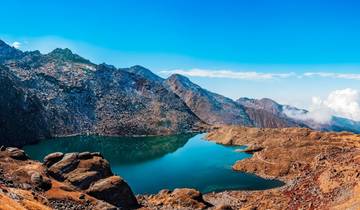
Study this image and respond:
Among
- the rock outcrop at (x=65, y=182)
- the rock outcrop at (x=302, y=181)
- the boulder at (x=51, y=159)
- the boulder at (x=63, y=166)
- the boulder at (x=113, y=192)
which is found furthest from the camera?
the boulder at (x=51, y=159)

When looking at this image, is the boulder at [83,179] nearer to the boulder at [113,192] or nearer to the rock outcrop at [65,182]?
the rock outcrop at [65,182]

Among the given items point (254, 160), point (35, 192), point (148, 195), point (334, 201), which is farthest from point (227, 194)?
point (35, 192)

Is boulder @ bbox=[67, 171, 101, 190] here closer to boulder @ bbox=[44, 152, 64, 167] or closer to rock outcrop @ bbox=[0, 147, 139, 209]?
rock outcrop @ bbox=[0, 147, 139, 209]

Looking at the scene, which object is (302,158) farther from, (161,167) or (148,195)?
(148,195)

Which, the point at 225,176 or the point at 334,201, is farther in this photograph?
the point at 225,176

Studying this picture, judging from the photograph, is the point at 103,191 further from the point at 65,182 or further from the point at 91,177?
the point at 65,182

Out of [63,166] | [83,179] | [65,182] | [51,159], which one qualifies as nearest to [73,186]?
[65,182]

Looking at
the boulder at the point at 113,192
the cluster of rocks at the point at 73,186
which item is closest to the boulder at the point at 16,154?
the cluster of rocks at the point at 73,186

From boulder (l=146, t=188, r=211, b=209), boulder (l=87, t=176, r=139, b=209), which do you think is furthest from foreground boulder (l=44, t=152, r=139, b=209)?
boulder (l=146, t=188, r=211, b=209)
